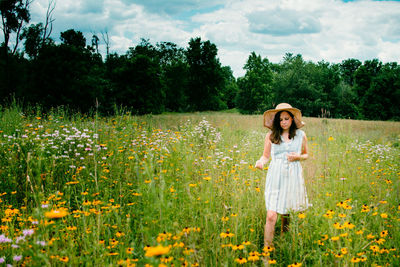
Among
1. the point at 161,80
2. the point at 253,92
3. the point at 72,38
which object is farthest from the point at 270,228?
the point at 253,92

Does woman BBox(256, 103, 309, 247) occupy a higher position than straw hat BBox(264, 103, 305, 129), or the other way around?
straw hat BBox(264, 103, 305, 129)

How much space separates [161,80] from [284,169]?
18.1 meters

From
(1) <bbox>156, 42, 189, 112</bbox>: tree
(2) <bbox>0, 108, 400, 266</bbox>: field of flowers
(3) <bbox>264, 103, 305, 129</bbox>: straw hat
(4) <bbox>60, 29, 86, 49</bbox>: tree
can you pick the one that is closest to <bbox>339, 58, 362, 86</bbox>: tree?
(1) <bbox>156, 42, 189, 112</bbox>: tree

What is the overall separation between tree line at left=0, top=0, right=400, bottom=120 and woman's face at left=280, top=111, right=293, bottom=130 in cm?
253

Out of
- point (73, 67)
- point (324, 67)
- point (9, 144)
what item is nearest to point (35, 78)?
point (73, 67)

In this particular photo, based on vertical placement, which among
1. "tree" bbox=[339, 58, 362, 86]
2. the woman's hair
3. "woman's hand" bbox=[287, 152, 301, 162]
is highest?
"tree" bbox=[339, 58, 362, 86]

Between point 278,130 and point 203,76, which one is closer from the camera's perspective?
point 278,130

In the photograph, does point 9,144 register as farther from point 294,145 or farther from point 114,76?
point 114,76

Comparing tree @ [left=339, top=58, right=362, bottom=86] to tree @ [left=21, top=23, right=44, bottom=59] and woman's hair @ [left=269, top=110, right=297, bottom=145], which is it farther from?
woman's hair @ [left=269, top=110, right=297, bottom=145]

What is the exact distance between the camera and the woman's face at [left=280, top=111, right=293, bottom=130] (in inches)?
118

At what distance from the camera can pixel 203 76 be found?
32000 millimetres

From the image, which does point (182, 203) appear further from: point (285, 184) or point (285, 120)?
point (285, 120)

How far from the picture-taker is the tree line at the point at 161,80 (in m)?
14.5

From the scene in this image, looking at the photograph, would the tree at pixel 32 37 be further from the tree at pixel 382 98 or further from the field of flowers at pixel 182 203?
→ the tree at pixel 382 98
